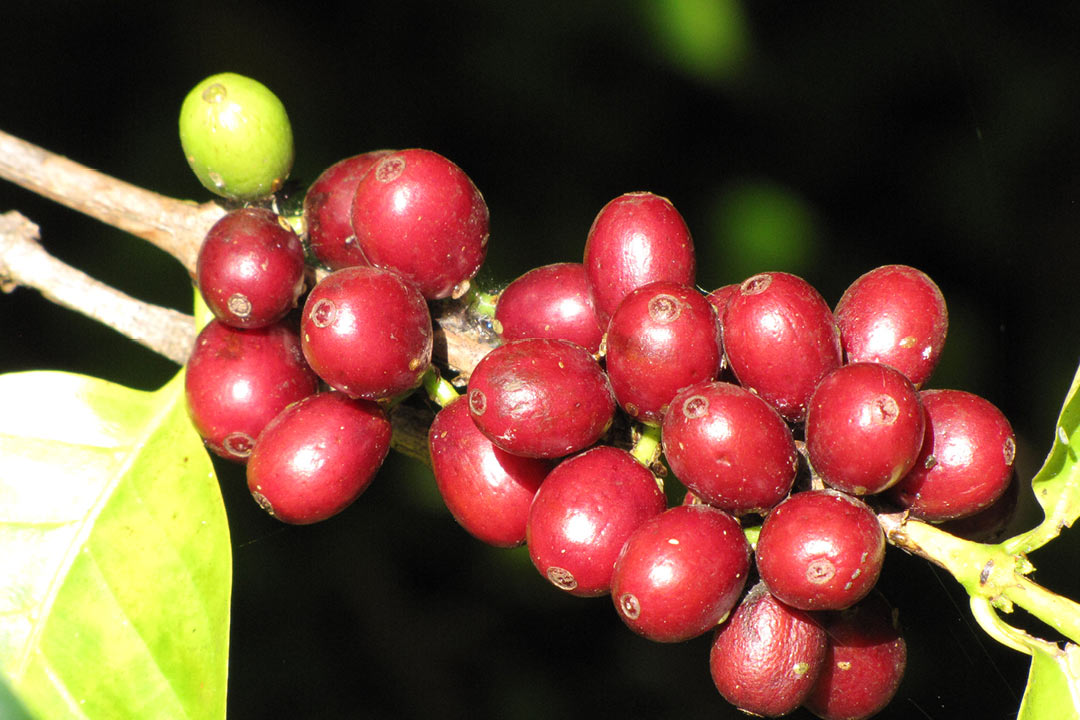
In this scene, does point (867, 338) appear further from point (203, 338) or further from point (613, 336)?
point (203, 338)

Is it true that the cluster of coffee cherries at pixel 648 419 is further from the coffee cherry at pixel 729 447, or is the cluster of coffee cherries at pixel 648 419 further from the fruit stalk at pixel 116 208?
the fruit stalk at pixel 116 208

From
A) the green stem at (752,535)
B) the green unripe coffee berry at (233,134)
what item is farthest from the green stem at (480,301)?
the green stem at (752,535)

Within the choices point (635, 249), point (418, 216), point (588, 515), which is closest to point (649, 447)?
point (588, 515)

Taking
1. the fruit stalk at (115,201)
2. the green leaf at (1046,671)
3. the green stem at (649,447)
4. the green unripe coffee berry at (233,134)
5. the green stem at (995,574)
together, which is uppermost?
the green unripe coffee berry at (233,134)

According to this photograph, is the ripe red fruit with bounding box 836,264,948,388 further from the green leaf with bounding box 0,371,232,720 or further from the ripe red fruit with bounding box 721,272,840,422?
the green leaf with bounding box 0,371,232,720

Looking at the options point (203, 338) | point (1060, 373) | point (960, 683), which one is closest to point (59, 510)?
point (203, 338)

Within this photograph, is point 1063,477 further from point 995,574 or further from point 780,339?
point 780,339
